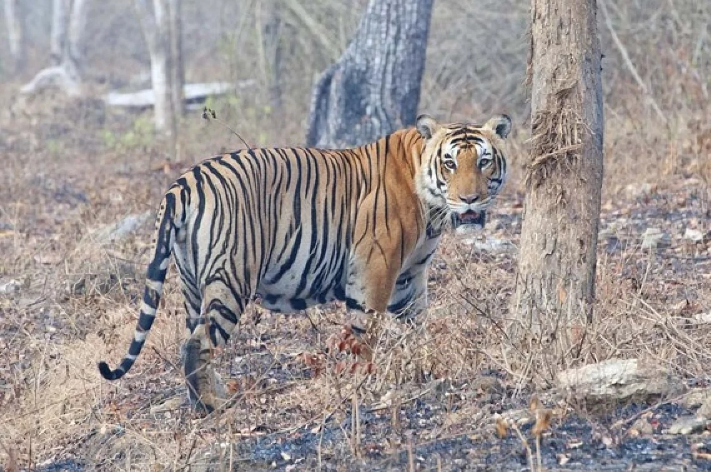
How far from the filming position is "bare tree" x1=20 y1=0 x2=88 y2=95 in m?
20.4

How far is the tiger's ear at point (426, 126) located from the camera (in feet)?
20.1

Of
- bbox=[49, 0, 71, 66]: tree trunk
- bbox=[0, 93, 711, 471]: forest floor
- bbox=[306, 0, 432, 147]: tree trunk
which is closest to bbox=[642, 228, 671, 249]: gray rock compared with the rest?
bbox=[0, 93, 711, 471]: forest floor

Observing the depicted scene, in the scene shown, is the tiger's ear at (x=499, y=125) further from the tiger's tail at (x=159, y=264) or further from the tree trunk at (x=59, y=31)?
the tree trunk at (x=59, y=31)

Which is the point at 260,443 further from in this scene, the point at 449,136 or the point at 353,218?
the point at 449,136

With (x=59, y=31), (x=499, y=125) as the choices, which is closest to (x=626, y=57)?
(x=499, y=125)

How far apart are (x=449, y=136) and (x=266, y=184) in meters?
1.02

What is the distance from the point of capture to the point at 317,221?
5973 millimetres

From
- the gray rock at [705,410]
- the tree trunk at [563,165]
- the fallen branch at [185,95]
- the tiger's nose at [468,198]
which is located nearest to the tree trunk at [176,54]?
the fallen branch at [185,95]

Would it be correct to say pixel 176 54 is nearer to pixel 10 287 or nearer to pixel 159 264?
pixel 10 287

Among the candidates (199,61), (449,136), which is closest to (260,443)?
(449,136)

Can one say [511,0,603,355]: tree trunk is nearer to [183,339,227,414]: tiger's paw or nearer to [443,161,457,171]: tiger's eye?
[443,161,457,171]: tiger's eye

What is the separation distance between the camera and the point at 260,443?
16.4ft

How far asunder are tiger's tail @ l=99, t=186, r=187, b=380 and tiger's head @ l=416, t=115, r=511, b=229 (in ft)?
4.42

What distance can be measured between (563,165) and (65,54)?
17.2 meters
